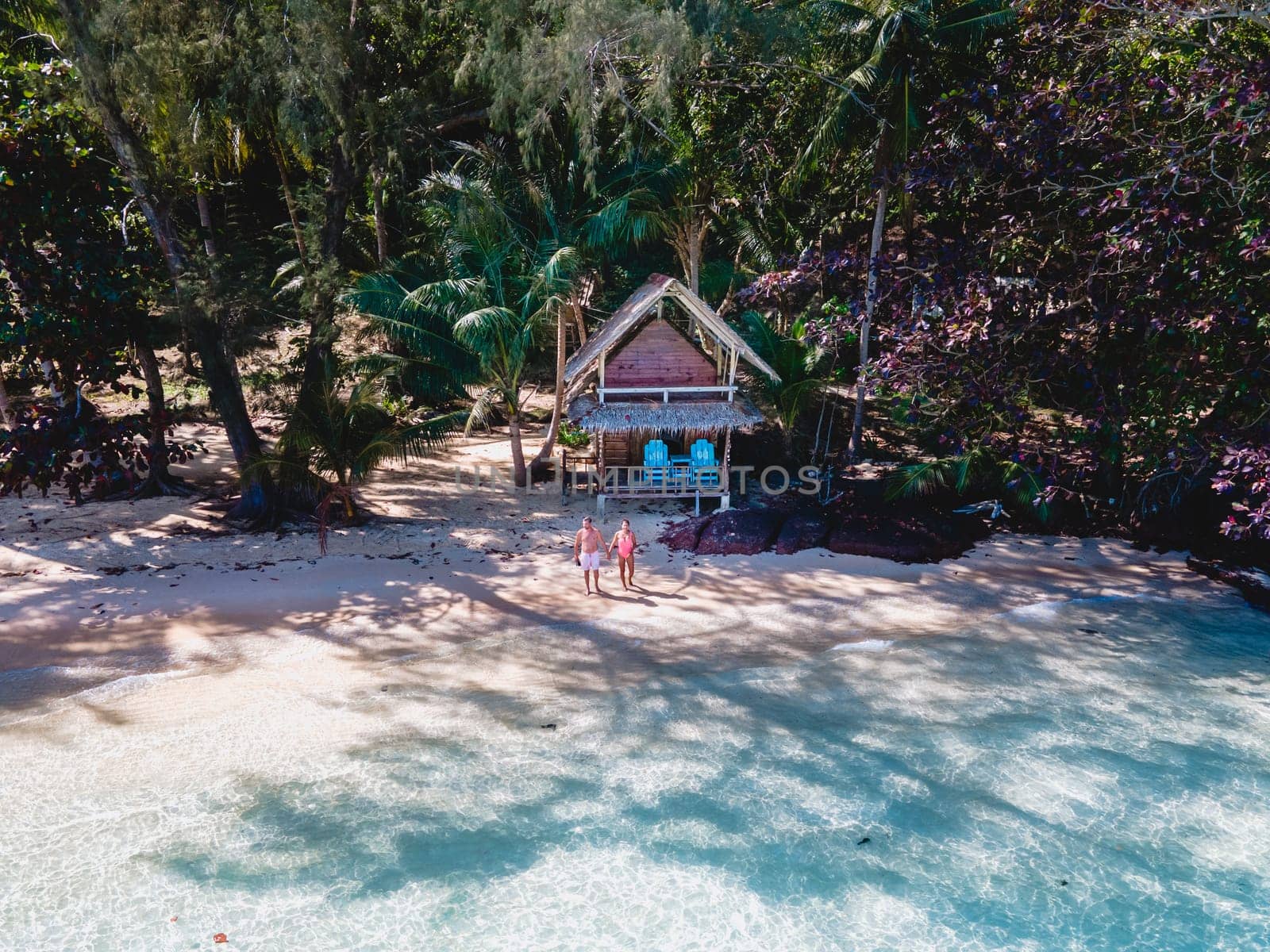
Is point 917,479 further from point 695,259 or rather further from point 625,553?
point 695,259

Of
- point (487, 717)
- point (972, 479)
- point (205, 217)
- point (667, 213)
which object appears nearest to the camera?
point (487, 717)

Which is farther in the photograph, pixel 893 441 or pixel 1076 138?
pixel 893 441

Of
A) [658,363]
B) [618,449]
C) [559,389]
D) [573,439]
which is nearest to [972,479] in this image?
[658,363]

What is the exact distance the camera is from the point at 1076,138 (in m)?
13.5

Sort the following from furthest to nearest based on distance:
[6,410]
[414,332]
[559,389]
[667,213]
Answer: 1. [667,213]
2. [559,389]
3. [414,332]
4. [6,410]

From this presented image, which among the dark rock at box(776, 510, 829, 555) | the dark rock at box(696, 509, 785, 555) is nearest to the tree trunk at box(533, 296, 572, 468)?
the dark rock at box(696, 509, 785, 555)

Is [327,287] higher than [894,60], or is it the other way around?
[894,60]

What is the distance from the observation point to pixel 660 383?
16.5m

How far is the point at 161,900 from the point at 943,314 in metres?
13.2

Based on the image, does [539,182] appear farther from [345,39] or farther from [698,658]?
[698,658]

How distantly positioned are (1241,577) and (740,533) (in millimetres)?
8545

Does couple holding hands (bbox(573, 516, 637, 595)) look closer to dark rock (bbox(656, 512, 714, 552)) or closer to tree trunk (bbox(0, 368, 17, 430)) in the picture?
dark rock (bbox(656, 512, 714, 552))

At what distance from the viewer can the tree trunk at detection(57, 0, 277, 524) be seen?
1368 cm

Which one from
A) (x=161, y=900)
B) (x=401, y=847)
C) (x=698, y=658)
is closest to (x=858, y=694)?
(x=698, y=658)
